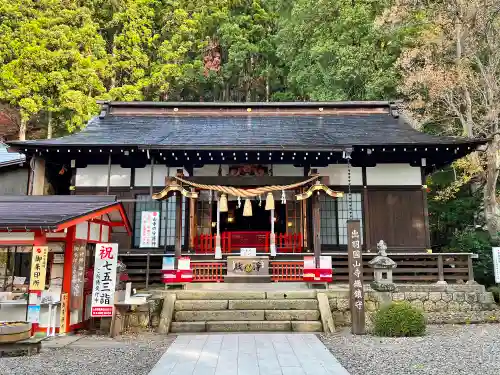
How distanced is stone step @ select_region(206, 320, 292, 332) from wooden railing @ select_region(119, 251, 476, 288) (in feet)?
7.33

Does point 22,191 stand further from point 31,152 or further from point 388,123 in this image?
point 388,123

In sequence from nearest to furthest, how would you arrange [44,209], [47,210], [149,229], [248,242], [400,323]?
[400,323] → [47,210] → [44,209] → [149,229] → [248,242]

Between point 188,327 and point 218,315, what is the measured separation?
0.72 metres

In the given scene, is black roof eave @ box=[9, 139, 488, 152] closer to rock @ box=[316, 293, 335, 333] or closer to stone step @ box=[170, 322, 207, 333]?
rock @ box=[316, 293, 335, 333]

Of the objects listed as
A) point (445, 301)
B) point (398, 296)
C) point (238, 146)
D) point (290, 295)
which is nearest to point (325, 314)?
point (290, 295)

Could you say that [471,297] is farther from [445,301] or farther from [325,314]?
[325,314]

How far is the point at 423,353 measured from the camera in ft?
19.9

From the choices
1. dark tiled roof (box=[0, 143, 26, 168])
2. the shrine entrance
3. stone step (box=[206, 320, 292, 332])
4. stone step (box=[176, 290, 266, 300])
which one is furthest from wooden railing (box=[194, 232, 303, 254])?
dark tiled roof (box=[0, 143, 26, 168])

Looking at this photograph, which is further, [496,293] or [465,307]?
[496,293]

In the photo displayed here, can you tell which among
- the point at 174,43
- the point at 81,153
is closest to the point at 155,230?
the point at 81,153

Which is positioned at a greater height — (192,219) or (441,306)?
(192,219)

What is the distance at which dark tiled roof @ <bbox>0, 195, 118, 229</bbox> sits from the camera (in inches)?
264

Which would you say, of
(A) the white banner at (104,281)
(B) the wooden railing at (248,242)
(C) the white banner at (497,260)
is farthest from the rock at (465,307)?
(A) the white banner at (104,281)

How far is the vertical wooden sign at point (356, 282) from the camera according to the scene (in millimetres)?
7746
